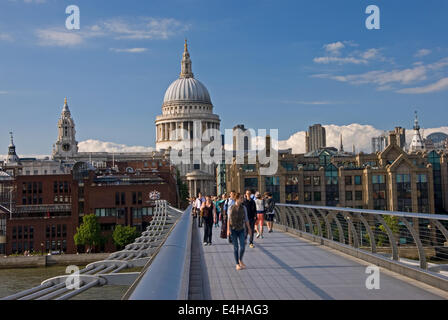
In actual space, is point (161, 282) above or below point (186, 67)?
below

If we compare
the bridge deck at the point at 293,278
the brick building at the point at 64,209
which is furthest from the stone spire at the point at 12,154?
the bridge deck at the point at 293,278

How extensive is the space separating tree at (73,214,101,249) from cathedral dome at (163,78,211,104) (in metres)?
107

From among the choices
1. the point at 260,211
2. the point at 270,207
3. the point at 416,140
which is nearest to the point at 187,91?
the point at 416,140

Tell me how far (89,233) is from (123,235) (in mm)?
3799

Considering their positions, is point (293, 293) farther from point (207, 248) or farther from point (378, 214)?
point (207, 248)

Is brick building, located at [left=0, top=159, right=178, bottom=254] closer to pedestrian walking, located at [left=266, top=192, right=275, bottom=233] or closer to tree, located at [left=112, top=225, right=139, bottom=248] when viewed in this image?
tree, located at [left=112, top=225, right=139, bottom=248]

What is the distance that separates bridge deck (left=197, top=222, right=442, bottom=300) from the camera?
7902 mm

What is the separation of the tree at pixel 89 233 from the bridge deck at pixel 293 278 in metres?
50.4

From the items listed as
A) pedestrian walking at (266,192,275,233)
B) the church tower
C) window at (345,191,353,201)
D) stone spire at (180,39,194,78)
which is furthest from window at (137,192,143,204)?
stone spire at (180,39,194,78)

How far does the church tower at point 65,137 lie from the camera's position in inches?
5925

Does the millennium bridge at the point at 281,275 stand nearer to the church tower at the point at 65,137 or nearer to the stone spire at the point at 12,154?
the church tower at the point at 65,137

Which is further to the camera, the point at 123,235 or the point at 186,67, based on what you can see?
the point at 186,67

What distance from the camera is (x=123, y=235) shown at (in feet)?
204

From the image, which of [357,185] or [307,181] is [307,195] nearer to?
[307,181]
